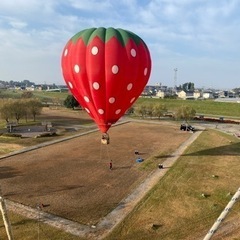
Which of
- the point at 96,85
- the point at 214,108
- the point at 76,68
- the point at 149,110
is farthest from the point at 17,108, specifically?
the point at 214,108

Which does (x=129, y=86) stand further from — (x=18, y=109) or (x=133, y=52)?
(x=18, y=109)

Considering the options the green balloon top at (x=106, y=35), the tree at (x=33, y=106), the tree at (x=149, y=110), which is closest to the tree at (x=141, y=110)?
the tree at (x=149, y=110)

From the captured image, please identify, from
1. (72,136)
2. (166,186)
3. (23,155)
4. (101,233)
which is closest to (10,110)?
(72,136)

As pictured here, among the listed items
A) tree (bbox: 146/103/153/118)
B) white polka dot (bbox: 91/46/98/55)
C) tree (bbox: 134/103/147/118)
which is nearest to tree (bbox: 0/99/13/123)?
tree (bbox: 134/103/147/118)

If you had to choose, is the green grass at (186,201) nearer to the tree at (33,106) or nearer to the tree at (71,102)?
the tree at (33,106)

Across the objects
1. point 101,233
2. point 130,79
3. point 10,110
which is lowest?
point 101,233

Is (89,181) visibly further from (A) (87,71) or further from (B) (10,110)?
(B) (10,110)
